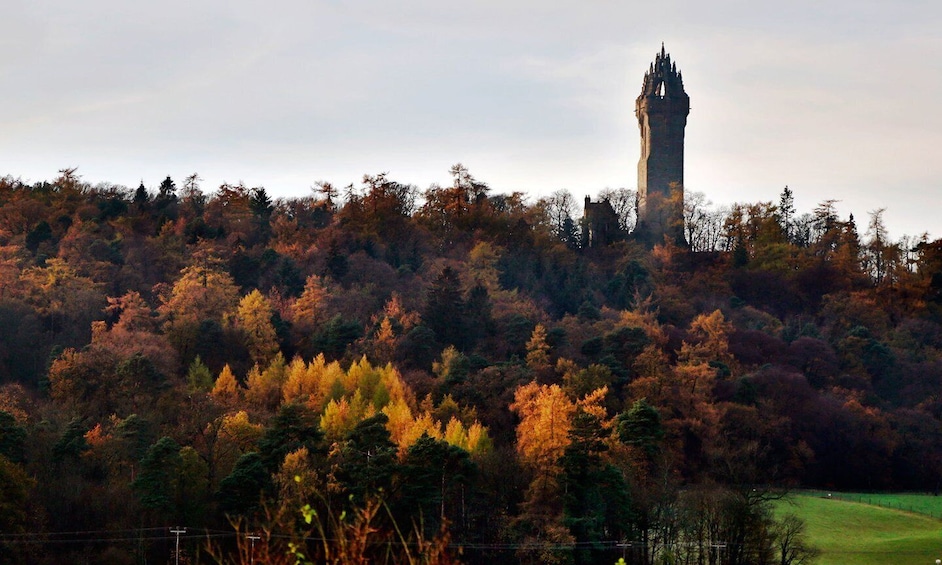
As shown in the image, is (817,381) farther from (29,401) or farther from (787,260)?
(29,401)

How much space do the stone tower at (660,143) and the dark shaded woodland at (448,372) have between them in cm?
191

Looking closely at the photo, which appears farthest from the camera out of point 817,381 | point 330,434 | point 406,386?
point 817,381

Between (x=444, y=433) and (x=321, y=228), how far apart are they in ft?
118

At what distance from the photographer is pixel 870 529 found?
61.5 m

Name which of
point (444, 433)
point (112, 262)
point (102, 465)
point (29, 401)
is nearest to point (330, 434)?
point (444, 433)

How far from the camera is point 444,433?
6244 cm

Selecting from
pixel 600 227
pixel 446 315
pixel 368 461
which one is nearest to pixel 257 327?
pixel 446 315

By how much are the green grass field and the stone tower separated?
43.2m

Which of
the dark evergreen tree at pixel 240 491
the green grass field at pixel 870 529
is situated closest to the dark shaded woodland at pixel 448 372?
the dark evergreen tree at pixel 240 491

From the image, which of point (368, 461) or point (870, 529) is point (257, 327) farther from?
point (870, 529)

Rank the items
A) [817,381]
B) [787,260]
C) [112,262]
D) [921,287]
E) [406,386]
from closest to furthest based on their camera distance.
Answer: [406,386] → [817,381] → [112,262] → [921,287] → [787,260]

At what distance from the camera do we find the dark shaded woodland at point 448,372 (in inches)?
2094

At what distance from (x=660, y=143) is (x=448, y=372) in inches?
1977

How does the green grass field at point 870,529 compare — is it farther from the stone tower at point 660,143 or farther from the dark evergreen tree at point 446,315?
the stone tower at point 660,143
